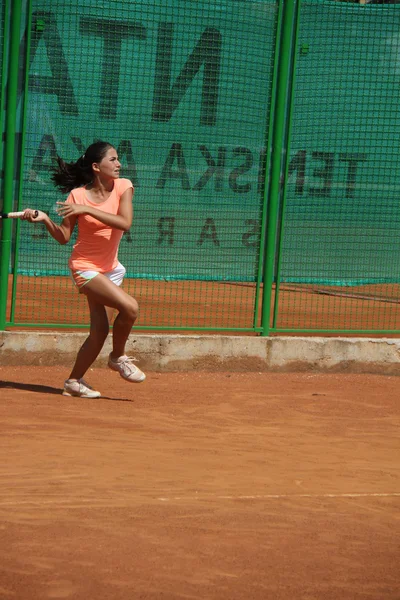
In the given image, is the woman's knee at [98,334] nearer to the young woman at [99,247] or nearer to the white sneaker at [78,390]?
the young woman at [99,247]

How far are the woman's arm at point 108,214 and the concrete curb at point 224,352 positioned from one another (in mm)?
1682

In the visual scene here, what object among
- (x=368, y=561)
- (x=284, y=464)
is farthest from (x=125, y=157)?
(x=368, y=561)

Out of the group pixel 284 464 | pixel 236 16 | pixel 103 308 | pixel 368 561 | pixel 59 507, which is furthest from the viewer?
pixel 236 16

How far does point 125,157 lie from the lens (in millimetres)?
11438

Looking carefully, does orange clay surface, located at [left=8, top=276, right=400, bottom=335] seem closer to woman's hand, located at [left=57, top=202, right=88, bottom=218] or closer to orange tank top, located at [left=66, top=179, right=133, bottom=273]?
orange tank top, located at [left=66, top=179, right=133, bottom=273]

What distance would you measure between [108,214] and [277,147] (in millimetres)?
2653

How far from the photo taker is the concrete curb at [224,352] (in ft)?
30.1

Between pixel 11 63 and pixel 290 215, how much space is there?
453cm

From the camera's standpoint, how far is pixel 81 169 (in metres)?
8.02

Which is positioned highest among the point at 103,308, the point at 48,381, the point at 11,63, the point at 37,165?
the point at 11,63

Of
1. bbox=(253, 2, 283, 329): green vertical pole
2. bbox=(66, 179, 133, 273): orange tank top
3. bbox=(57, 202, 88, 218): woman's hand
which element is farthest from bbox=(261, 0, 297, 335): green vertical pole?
bbox=(57, 202, 88, 218): woman's hand

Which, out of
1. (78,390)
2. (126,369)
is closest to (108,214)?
(126,369)

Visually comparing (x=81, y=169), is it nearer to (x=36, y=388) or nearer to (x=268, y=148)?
(x=36, y=388)

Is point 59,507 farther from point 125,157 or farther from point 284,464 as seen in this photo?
point 125,157
